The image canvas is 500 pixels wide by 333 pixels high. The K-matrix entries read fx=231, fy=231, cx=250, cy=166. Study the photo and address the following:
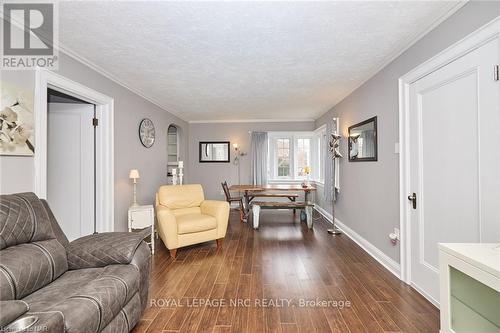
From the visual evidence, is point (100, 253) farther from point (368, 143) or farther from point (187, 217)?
point (368, 143)

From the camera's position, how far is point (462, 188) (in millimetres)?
1746

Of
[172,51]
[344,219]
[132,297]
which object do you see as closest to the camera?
[132,297]

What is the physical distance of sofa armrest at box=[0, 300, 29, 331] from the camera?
0.91 metres

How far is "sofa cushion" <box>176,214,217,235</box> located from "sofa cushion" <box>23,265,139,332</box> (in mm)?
1499

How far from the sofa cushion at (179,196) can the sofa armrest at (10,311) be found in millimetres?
2627

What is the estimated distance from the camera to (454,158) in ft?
5.93

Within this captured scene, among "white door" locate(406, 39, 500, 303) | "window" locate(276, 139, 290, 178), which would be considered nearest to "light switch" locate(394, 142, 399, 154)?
"white door" locate(406, 39, 500, 303)

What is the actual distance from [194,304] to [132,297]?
2.06ft

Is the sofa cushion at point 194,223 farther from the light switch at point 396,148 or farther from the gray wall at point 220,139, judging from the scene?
the gray wall at point 220,139

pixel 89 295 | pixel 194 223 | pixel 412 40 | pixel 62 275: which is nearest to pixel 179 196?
pixel 194 223

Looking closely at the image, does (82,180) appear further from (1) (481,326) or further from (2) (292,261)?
(1) (481,326)

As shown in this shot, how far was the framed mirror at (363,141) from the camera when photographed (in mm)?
3014

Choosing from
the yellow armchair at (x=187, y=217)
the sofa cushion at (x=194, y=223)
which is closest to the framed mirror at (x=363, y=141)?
the yellow armchair at (x=187, y=217)

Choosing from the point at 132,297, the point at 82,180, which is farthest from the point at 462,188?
the point at 82,180
